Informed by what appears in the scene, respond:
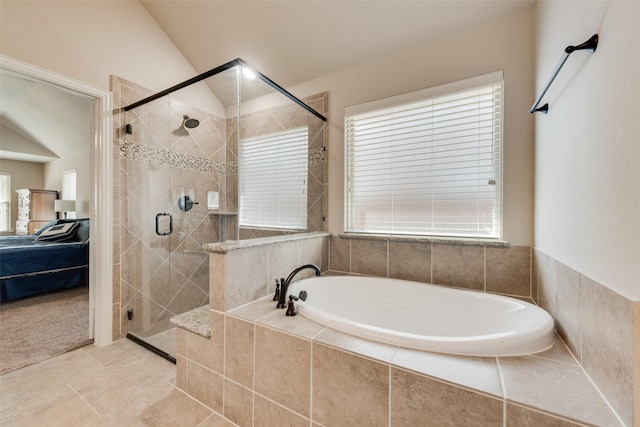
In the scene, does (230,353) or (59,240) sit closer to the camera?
(230,353)

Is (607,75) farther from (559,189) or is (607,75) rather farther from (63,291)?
(63,291)

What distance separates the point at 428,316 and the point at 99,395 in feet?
6.67

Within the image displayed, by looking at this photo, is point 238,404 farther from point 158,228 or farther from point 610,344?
point 158,228

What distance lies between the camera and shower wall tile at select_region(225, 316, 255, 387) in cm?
→ 120

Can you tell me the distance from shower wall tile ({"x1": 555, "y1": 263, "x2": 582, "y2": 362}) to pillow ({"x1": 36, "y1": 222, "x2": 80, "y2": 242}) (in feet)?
18.1

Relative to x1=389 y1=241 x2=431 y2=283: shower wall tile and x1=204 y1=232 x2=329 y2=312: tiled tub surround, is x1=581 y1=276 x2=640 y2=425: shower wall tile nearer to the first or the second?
x1=389 y1=241 x2=431 y2=283: shower wall tile

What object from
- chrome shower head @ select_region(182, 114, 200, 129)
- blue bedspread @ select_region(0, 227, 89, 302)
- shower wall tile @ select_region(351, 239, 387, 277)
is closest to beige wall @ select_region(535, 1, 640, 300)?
shower wall tile @ select_region(351, 239, 387, 277)

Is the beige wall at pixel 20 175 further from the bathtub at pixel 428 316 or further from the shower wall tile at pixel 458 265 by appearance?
the shower wall tile at pixel 458 265

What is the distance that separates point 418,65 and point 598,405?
2.10 m

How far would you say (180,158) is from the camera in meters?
2.34

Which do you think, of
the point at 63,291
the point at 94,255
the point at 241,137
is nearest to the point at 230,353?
the point at 94,255

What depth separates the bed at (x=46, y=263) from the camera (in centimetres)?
294

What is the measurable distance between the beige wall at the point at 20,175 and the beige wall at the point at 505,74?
27.4 ft

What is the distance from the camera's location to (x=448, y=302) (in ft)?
5.23
